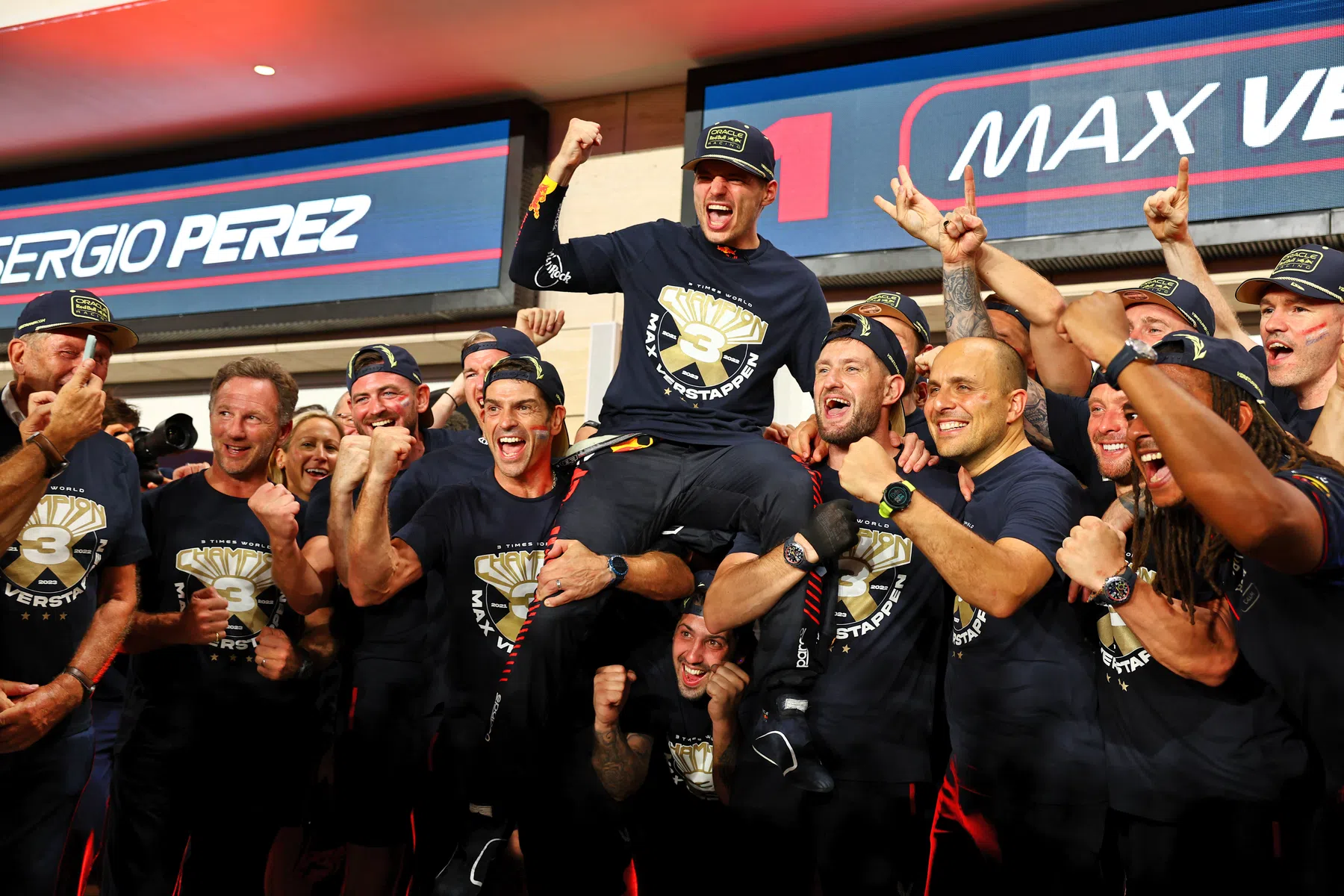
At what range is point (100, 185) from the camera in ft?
27.0

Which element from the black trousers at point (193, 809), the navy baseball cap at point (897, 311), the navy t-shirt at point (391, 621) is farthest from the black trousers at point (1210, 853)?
the black trousers at point (193, 809)

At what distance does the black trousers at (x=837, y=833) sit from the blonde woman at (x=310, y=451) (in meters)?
2.37

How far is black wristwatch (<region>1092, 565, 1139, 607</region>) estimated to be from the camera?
2717 millimetres

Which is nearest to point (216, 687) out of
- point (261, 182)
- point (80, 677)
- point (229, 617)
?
point (229, 617)

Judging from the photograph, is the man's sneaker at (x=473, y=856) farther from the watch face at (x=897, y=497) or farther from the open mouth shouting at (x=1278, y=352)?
the open mouth shouting at (x=1278, y=352)

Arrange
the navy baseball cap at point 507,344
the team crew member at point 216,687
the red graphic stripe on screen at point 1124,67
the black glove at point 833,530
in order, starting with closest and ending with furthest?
→ the black glove at point 833,530 → the team crew member at point 216,687 → the navy baseball cap at point 507,344 → the red graphic stripe on screen at point 1124,67

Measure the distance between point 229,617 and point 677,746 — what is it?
1.61 metres

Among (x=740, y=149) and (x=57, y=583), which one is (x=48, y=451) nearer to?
(x=57, y=583)

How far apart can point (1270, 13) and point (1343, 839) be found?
406 centimetres

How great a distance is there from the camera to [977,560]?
295 centimetres

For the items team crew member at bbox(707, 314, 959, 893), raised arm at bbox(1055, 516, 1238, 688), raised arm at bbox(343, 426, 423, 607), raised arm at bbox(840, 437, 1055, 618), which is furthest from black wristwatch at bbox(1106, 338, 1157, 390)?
raised arm at bbox(343, 426, 423, 607)

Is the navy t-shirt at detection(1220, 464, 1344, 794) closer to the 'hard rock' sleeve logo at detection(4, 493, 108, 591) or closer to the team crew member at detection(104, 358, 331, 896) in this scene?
the team crew member at detection(104, 358, 331, 896)

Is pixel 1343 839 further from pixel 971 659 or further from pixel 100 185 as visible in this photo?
pixel 100 185

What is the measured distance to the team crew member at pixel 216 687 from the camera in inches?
158
